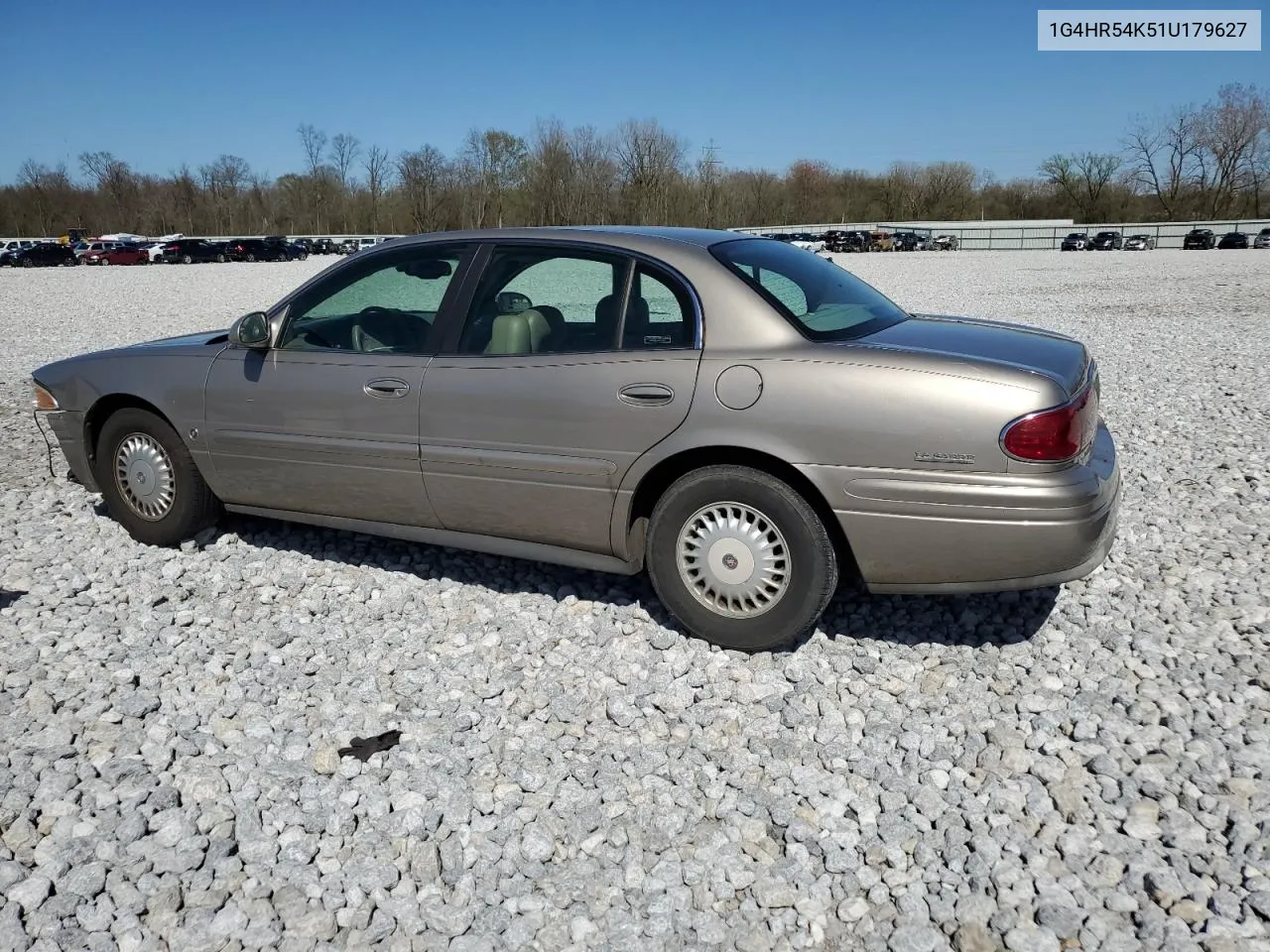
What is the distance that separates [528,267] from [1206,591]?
3.35 meters

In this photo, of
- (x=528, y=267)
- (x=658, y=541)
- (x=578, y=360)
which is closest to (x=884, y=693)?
(x=658, y=541)

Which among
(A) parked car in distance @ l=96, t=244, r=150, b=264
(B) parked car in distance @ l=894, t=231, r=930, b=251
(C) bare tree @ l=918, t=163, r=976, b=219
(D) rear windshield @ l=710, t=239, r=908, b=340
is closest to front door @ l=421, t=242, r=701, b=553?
(D) rear windshield @ l=710, t=239, r=908, b=340

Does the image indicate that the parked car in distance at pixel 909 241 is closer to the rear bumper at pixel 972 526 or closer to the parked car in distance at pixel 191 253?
the parked car in distance at pixel 191 253

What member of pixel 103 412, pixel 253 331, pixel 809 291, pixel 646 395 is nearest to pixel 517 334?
pixel 646 395

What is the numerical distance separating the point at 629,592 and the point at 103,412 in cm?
304

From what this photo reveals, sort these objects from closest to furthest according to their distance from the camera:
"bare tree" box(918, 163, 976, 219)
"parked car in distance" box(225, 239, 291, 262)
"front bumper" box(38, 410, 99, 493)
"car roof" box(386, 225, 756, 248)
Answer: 1. "car roof" box(386, 225, 756, 248)
2. "front bumper" box(38, 410, 99, 493)
3. "parked car in distance" box(225, 239, 291, 262)
4. "bare tree" box(918, 163, 976, 219)

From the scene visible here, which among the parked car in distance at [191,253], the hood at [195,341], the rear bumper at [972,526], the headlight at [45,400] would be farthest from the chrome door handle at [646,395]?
the parked car in distance at [191,253]

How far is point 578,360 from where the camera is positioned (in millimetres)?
3953

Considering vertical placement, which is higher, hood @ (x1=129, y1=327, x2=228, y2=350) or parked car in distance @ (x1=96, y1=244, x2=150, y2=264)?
parked car in distance @ (x1=96, y1=244, x2=150, y2=264)

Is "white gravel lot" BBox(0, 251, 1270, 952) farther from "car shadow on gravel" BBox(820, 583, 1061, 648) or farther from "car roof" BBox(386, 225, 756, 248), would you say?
"car roof" BBox(386, 225, 756, 248)

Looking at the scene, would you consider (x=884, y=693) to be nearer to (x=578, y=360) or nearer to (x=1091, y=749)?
(x=1091, y=749)

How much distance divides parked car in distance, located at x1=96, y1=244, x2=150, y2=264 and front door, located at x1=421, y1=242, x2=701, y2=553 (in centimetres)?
5913

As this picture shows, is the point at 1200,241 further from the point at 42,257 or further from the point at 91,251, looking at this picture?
the point at 91,251

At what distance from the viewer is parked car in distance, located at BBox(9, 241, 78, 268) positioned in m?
49.4
